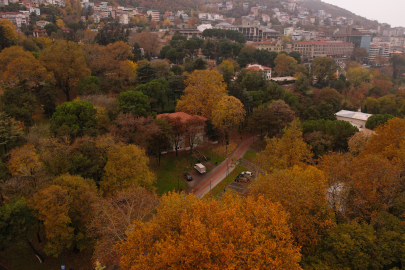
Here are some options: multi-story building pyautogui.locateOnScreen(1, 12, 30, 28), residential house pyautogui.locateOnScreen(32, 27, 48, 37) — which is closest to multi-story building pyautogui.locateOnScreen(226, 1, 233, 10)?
multi-story building pyautogui.locateOnScreen(1, 12, 30, 28)

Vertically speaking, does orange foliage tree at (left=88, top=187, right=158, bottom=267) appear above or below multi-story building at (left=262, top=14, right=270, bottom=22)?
below

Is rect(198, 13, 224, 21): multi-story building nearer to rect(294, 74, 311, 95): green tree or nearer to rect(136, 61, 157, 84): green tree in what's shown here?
rect(294, 74, 311, 95): green tree

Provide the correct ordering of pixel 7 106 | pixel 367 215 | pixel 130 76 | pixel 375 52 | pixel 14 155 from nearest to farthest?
1. pixel 367 215
2. pixel 14 155
3. pixel 7 106
4. pixel 130 76
5. pixel 375 52

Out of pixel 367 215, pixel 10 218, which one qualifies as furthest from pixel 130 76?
pixel 367 215

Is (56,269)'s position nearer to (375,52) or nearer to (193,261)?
(193,261)

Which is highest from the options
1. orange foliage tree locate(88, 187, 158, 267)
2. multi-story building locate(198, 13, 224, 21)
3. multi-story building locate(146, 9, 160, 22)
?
multi-story building locate(198, 13, 224, 21)

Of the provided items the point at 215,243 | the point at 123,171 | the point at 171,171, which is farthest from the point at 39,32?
the point at 215,243

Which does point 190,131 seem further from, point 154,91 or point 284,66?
point 284,66
